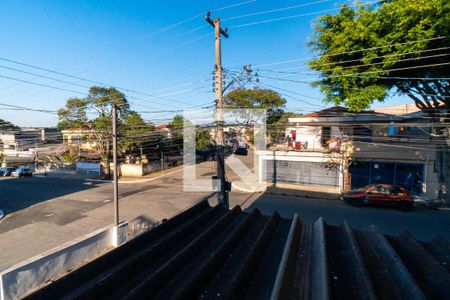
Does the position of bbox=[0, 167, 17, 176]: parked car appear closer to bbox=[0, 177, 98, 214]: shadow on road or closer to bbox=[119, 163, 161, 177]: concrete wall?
bbox=[0, 177, 98, 214]: shadow on road

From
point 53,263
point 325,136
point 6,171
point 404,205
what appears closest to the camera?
point 53,263

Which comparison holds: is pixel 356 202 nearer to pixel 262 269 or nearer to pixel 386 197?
pixel 386 197

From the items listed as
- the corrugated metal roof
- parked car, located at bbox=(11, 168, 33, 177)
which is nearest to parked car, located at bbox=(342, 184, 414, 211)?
the corrugated metal roof

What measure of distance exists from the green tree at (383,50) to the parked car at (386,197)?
16.3ft

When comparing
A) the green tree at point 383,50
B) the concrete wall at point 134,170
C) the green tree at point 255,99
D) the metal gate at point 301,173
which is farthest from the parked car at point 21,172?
the green tree at point 383,50

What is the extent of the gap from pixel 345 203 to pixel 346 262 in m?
14.9

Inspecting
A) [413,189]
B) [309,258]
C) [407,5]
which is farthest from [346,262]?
[413,189]

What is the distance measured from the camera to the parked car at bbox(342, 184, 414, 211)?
13812 millimetres

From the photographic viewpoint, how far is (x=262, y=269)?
232cm

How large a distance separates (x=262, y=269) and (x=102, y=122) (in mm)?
28088

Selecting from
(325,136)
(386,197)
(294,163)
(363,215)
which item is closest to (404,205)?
(386,197)

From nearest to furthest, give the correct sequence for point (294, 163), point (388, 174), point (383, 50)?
point (383, 50)
point (388, 174)
point (294, 163)

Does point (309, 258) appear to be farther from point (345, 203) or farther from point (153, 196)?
point (153, 196)

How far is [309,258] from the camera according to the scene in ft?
8.13
